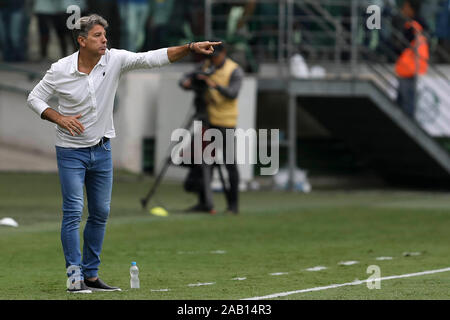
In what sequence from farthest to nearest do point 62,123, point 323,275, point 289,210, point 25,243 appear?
point 289,210 → point 25,243 → point 323,275 → point 62,123

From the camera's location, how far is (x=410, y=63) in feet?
74.4

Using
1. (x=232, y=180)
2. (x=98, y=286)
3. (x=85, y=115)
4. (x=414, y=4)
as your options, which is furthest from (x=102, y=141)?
(x=414, y=4)

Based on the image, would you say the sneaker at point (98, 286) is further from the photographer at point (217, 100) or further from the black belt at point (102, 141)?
the photographer at point (217, 100)

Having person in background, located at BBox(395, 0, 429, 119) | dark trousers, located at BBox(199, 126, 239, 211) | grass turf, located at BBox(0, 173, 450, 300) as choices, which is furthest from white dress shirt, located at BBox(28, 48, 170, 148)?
person in background, located at BBox(395, 0, 429, 119)

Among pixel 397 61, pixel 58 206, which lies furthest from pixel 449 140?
pixel 58 206

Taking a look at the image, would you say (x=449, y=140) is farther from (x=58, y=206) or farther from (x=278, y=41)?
(x=58, y=206)

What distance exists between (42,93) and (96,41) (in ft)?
1.90

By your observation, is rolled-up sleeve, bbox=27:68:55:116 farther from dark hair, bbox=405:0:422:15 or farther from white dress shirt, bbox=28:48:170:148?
dark hair, bbox=405:0:422:15

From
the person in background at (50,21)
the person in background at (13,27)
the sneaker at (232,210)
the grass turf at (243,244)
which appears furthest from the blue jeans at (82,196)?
the person in background at (13,27)

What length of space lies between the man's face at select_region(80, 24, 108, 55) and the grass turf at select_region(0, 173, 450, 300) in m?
1.74

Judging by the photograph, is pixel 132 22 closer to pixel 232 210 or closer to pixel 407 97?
pixel 407 97
